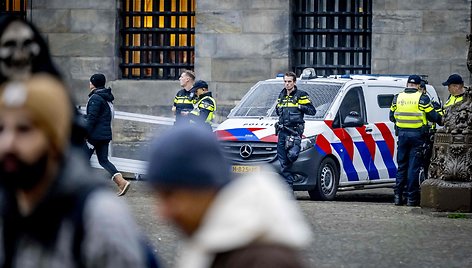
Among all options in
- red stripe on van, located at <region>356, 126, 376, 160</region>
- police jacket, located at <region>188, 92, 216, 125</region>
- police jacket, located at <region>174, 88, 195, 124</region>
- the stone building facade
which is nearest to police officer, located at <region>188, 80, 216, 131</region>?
police jacket, located at <region>188, 92, 216, 125</region>

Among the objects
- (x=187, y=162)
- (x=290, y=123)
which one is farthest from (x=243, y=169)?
(x=187, y=162)

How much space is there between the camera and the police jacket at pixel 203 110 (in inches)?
669

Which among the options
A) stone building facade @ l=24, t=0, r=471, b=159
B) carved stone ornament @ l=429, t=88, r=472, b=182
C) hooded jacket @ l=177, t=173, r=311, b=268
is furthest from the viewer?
stone building facade @ l=24, t=0, r=471, b=159

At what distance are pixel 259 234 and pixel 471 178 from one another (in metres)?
11.8

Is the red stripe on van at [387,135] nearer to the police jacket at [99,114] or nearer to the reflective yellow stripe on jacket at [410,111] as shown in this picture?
the reflective yellow stripe on jacket at [410,111]

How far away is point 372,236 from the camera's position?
37.0ft

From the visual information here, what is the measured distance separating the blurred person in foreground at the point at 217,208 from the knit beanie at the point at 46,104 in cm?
28

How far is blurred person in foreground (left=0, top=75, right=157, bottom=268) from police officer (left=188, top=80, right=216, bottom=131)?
14012 millimetres

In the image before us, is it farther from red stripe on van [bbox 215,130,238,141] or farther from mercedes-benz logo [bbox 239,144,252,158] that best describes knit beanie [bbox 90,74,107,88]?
mercedes-benz logo [bbox 239,144,252,158]

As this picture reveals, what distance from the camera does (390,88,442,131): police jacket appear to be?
1595 cm

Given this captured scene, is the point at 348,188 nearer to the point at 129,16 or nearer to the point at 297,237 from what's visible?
the point at 129,16

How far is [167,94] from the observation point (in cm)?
2286

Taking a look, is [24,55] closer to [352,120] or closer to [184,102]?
[352,120]

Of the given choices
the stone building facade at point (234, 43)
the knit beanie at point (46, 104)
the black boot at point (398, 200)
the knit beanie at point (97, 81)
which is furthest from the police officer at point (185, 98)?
the knit beanie at point (46, 104)
